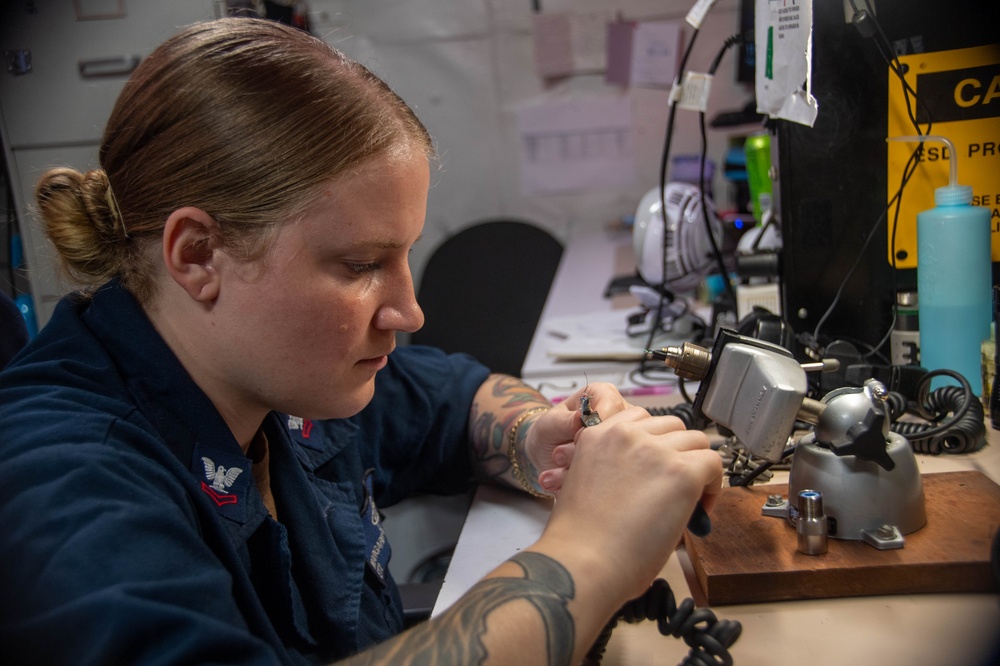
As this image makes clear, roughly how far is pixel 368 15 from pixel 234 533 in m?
2.71

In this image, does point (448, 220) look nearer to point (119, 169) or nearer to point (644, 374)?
point (644, 374)

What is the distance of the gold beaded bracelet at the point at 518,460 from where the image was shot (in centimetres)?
105

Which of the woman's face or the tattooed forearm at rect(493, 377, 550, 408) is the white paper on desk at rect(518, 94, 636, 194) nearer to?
the tattooed forearm at rect(493, 377, 550, 408)

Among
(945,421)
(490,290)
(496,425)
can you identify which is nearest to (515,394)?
(496,425)

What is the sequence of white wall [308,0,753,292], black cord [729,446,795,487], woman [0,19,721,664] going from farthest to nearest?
white wall [308,0,753,292] → black cord [729,446,795,487] → woman [0,19,721,664]

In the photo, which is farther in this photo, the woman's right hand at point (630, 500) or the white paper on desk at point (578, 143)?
the white paper on desk at point (578, 143)

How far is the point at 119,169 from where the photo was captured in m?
0.78

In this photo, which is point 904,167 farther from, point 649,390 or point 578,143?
point 578,143

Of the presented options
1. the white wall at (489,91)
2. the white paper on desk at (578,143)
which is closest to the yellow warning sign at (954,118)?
the white wall at (489,91)

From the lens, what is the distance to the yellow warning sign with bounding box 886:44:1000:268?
1.14 meters

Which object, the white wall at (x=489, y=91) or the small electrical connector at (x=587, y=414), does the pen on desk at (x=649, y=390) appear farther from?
the white wall at (x=489, y=91)

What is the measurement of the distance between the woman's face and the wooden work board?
376 millimetres

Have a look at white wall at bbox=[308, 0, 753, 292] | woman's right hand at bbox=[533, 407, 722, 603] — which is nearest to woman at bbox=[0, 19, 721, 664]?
woman's right hand at bbox=[533, 407, 722, 603]

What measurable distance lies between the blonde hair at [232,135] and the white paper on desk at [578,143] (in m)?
2.35
